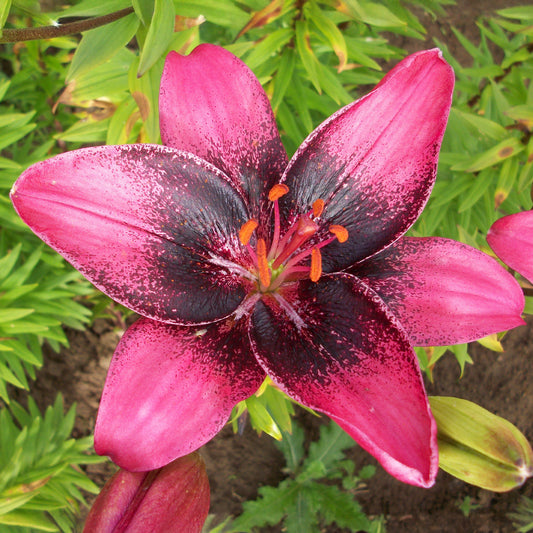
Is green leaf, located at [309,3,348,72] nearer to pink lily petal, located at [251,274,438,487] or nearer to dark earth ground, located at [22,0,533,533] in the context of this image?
pink lily petal, located at [251,274,438,487]

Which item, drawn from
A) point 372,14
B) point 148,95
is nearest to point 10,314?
point 148,95

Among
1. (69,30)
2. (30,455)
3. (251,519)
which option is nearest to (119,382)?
(69,30)

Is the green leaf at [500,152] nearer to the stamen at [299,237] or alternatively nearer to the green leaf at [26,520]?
the stamen at [299,237]

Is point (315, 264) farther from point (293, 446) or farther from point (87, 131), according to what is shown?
point (293, 446)

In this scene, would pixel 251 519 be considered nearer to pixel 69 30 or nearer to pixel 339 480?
pixel 339 480

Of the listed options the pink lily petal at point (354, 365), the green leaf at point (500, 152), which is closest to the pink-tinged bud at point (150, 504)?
the pink lily petal at point (354, 365)

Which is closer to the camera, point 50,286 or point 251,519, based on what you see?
point 50,286
